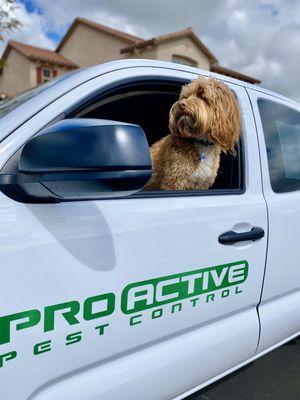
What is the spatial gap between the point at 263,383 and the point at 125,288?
1522 mm

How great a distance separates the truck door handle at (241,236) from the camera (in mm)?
1631

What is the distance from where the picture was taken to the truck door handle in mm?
1631

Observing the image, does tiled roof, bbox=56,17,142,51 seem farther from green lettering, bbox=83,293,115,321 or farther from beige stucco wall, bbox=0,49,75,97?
green lettering, bbox=83,293,115,321

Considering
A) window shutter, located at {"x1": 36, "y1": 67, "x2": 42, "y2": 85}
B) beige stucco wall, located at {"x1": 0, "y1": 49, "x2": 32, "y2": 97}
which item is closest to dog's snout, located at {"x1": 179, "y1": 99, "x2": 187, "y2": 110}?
window shutter, located at {"x1": 36, "y1": 67, "x2": 42, "y2": 85}

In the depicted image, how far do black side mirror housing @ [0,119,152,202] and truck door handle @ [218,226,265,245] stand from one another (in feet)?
2.08

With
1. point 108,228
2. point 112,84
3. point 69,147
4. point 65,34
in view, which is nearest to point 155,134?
point 112,84

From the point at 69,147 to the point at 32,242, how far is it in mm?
301

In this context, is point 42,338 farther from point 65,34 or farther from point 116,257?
point 65,34

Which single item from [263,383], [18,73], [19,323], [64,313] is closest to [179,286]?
[64,313]

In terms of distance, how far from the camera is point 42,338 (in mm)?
1129

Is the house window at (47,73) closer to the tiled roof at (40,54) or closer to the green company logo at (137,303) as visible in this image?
the tiled roof at (40,54)

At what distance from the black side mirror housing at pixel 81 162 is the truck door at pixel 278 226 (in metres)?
1.01

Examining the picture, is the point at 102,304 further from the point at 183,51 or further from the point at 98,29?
the point at 98,29

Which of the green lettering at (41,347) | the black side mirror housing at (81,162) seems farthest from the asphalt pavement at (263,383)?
the black side mirror housing at (81,162)
